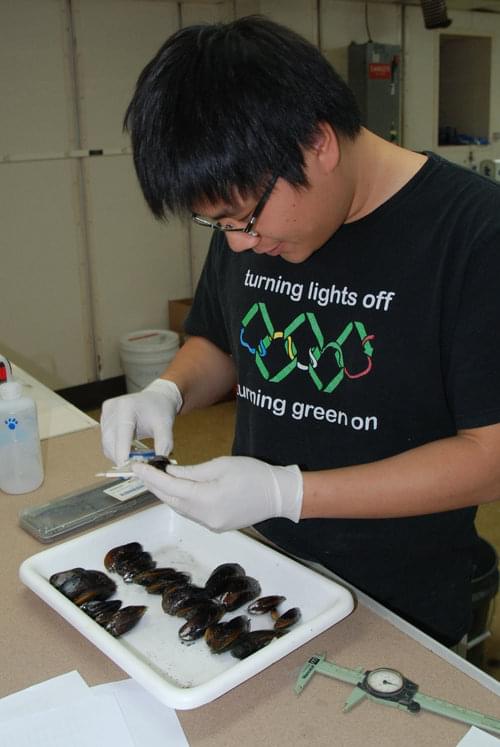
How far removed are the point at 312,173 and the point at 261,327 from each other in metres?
0.34

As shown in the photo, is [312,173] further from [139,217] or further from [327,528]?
[139,217]

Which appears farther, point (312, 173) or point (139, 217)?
point (139, 217)

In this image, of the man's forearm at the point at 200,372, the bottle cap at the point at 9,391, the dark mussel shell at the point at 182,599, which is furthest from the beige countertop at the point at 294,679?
the man's forearm at the point at 200,372

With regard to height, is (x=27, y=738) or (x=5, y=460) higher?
(x=5, y=460)

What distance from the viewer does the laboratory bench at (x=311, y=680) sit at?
2.57 ft

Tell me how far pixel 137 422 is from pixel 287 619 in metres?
0.50

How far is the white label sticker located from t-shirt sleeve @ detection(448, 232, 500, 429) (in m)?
0.61

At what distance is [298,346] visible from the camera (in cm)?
112

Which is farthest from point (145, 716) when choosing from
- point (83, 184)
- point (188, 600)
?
point (83, 184)

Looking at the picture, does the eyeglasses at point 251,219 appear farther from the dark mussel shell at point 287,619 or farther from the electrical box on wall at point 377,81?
the electrical box on wall at point 377,81

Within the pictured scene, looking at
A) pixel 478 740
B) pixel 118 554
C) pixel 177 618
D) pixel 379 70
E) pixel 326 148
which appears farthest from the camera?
pixel 379 70

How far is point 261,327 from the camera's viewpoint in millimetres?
1170

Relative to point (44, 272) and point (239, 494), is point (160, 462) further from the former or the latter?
point (44, 272)

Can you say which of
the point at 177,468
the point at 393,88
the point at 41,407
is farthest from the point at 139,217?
the point at 177,468
